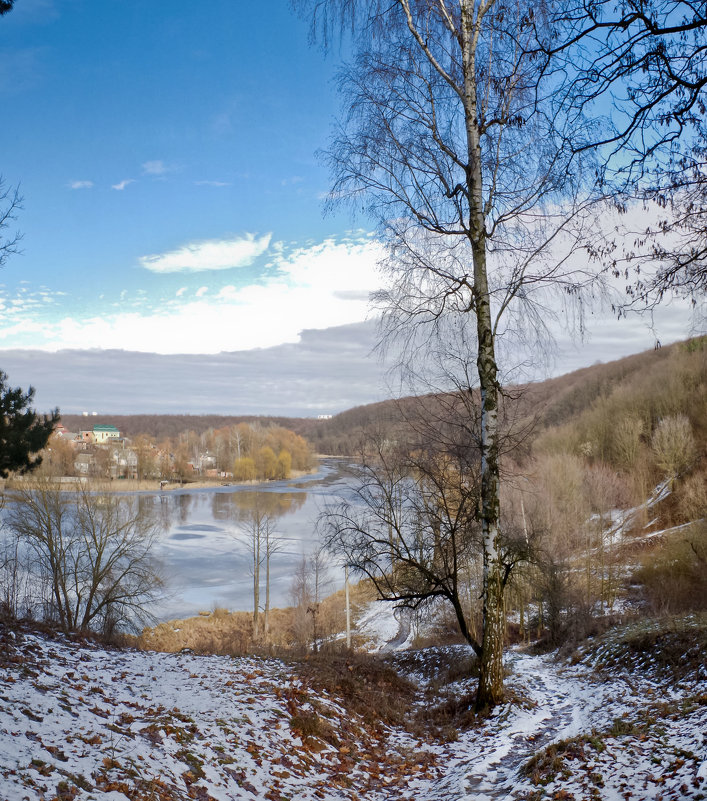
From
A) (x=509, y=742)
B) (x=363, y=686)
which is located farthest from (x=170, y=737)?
(x=363, y=686)

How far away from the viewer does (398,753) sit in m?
5.72

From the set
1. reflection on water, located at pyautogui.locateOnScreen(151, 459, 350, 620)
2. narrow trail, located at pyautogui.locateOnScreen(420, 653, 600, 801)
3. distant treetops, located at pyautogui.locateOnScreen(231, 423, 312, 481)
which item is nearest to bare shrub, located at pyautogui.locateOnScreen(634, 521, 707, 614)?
reflection on water, located at pyautogui.locateOnScreen(151, 459, 350, 620)

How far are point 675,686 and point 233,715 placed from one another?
17.1 feet

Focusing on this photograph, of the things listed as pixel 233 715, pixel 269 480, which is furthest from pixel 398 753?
pixel 269 480

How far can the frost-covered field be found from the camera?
3.78 meters

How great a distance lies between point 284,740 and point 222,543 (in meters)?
30.8

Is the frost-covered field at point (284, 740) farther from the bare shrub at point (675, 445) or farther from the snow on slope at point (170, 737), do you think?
the bare shrub at point (675, 445)

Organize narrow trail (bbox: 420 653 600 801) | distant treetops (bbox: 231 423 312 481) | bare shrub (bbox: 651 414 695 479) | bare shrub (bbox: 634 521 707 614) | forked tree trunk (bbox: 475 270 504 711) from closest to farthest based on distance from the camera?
narrow trail (bbox: 420 653 600 801) → forked tree trunk (bbox: 475 270 504 711) → bare shrub (bbox: 634 521 707 614) → bare shrub (bbox: 651 414 695 479) → distant treetops (bbox: 231 423 312 481)

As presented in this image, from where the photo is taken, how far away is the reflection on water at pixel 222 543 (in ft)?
78.1

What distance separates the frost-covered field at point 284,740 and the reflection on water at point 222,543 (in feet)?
16.4

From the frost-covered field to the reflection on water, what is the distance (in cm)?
499

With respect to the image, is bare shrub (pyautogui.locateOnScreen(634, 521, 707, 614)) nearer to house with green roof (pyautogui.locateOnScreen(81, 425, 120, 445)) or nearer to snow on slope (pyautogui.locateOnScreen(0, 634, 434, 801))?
snow on slope (pyautogui.locateOnScreen(0, 634, 434, 801))

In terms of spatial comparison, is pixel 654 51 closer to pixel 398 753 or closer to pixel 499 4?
Answer: pixel 499 4

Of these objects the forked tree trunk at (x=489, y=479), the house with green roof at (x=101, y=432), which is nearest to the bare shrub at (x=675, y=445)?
the forked tree trunk at (x=489, y=479)
